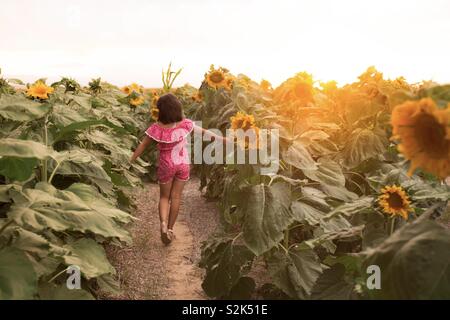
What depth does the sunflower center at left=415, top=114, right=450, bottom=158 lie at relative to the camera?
1292 millimetres

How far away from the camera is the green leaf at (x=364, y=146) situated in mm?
3332

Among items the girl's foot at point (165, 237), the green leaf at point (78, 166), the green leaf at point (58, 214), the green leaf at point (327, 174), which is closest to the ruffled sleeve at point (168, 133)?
the girl's foot at point (165, 237)

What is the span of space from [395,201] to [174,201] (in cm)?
316

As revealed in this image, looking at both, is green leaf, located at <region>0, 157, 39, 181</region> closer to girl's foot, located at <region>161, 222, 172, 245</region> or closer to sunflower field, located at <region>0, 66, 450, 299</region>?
sunflower field, located at <region>0, 66, 450, 299</region>

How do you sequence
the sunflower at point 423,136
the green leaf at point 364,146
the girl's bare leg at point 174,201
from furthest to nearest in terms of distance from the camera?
the girl's bare leg at point 174,201, the green leaf at point 364,146, the sunflower at point 423,136

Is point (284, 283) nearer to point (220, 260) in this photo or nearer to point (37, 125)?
point (220, 260)

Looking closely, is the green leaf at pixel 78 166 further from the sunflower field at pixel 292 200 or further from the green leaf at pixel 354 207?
the green leaf at pixel 354 207

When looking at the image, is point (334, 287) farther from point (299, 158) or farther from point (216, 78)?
point (216, 78)

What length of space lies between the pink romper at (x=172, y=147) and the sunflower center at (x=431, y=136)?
3.77 metres

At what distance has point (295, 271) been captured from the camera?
2936 mm
